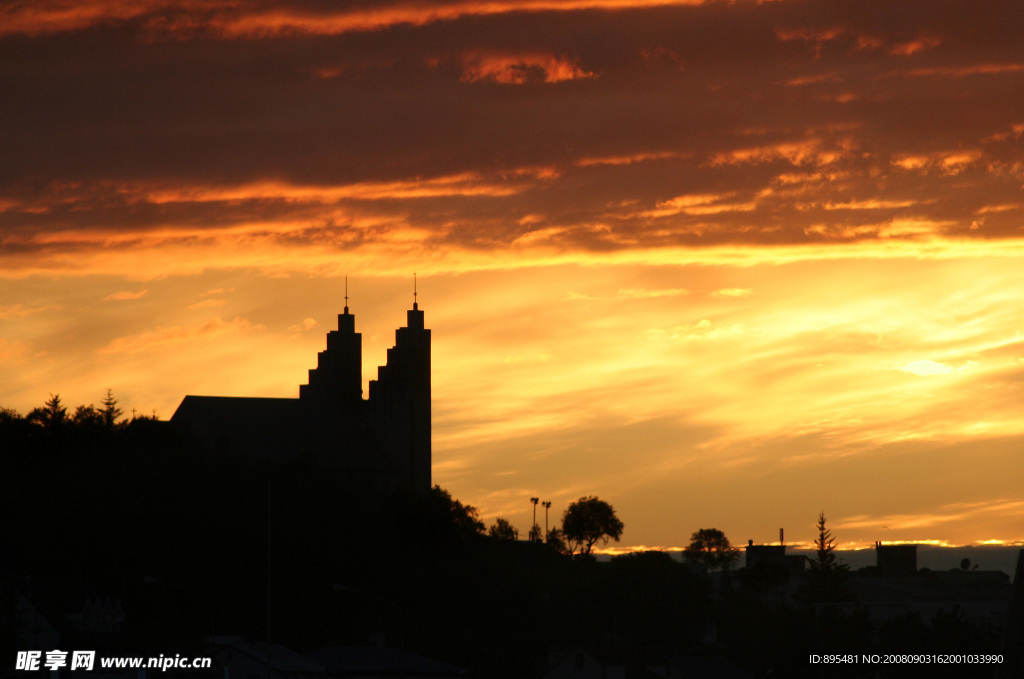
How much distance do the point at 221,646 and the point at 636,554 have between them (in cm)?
8471

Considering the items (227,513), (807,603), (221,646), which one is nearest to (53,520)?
(227,513)

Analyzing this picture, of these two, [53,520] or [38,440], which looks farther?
[38,440]

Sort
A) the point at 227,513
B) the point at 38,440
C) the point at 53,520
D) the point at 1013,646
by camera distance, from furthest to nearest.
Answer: the point at 38,440, the point at 227,513, the point at 53,520, the point at 1013,646

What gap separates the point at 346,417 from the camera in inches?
6762

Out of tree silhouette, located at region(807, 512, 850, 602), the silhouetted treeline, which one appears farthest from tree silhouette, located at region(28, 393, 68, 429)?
tree silhouette, located at region(807, 512, 850, 602)

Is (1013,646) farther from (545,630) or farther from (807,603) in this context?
(807,603)

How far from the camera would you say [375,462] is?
166 m

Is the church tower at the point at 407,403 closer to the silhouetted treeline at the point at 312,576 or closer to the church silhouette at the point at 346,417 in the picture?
the church silhouette at the point at 346,417

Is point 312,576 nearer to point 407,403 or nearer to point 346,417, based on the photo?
point 346,417

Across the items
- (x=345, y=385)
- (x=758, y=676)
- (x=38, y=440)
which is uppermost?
(x=345, y=385)

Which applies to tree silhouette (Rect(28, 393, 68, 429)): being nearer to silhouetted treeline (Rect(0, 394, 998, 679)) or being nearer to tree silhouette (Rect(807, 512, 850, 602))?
silhouetted treeline (Rect(0, 394, 998, 679))

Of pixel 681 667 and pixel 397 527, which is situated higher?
pixel 397 527

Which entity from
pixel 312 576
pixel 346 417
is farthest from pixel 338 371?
pixel 312 576

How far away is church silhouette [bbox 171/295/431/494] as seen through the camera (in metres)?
162
